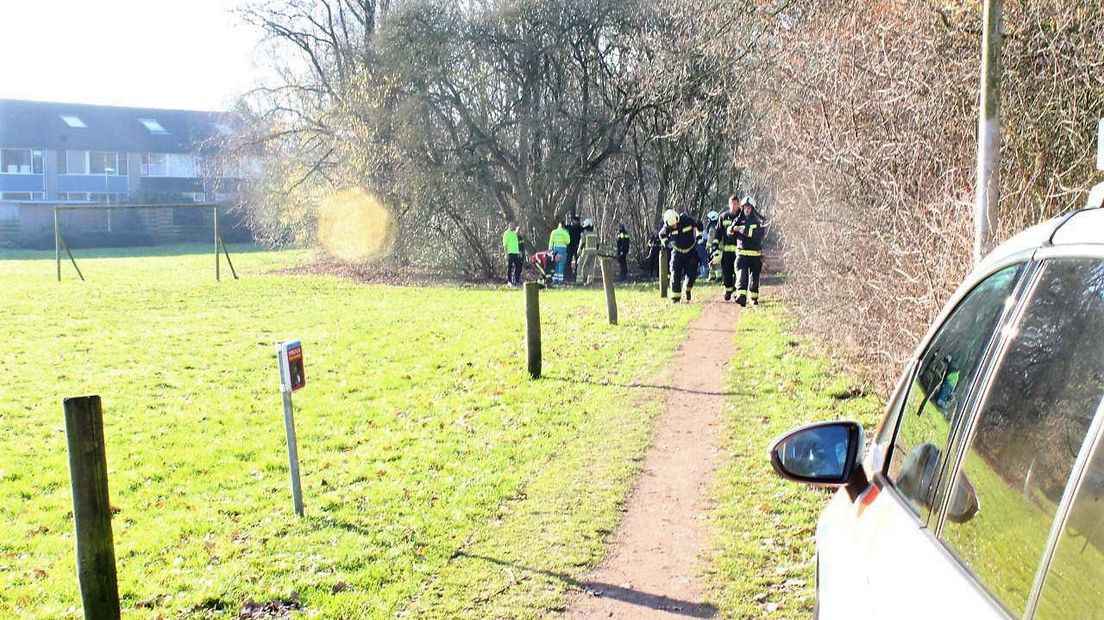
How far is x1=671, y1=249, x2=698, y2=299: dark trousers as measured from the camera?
19.7 metres

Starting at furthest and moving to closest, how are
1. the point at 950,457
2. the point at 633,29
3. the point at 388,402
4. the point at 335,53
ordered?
the point at 335,53 < the point at 633,29 < the point at 388,402 < the point at 950,457

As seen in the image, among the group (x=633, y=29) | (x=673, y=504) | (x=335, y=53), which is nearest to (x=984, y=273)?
(x=673, y=504)

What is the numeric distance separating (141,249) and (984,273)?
5514 cm

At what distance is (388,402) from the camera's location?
11.1m

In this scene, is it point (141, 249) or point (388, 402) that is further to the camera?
point (141, 249)

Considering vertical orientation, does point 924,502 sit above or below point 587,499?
above

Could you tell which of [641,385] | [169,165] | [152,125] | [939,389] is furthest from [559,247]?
[152,125]

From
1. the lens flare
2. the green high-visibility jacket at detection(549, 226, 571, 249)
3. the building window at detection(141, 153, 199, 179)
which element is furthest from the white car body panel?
the building window at detection(141, 153, 199, 179)

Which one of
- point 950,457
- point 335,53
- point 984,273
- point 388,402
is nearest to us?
point 950,457

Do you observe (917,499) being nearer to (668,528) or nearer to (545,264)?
(668,528)

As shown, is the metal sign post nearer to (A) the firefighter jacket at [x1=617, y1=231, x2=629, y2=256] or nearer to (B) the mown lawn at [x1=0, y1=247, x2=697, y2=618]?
(B) the mown lawn at [x1=0, y1=247, x2=697, y2=618]

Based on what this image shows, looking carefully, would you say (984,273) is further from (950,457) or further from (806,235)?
(806,235)

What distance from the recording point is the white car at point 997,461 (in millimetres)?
1773

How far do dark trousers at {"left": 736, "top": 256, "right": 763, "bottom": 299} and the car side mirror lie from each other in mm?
14957
